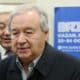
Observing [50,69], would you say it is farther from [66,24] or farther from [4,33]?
[66,24]

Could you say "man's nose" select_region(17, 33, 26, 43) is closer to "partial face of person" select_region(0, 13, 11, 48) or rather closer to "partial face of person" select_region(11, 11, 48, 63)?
"partial face of person" select_region(11, 11, 48, 63)

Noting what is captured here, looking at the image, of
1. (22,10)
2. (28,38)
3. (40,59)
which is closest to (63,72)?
(40,59)

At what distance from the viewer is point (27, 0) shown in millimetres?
3574

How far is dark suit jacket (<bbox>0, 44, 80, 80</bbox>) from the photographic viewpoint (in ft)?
6.11

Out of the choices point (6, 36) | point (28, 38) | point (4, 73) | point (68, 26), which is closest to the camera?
point (28, 38)

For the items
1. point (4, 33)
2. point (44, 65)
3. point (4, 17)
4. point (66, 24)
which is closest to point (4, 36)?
point (4, 33)

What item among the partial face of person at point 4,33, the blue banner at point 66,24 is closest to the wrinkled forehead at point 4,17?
the partial face of person at point 4,33

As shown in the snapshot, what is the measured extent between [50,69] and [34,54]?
0.14 m

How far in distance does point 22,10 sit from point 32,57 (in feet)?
0.99

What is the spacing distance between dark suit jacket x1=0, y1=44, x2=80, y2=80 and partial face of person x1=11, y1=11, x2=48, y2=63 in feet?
0.26

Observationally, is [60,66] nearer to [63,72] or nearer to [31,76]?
[63,72]

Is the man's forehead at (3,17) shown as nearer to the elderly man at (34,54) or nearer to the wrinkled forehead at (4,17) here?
the wrinkled forehead at (4,17)

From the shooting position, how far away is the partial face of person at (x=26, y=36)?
5.92 feet

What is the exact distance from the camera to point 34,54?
1.86 metres
